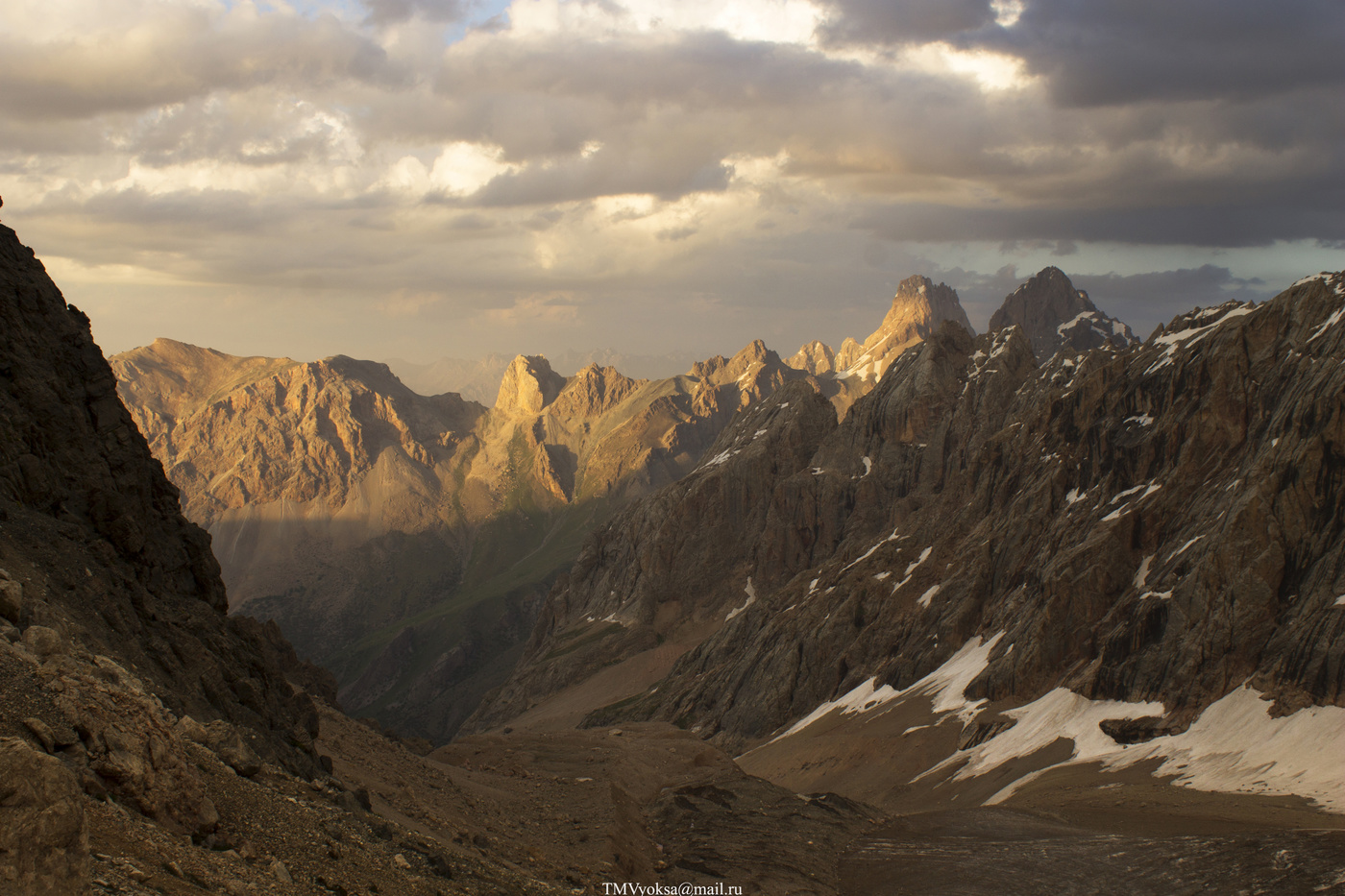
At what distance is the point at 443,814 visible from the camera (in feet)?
148

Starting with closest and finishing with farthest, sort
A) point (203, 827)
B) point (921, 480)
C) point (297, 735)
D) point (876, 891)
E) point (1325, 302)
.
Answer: point (203, 827) → point (297, 735) → point (876, 891) → point (1325, 302) → point (921, 480)

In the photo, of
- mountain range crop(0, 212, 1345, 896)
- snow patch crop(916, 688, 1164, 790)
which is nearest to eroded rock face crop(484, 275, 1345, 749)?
mountain range crop(0, 212, 1345, 896)

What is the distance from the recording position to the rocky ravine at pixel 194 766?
70.3 feet

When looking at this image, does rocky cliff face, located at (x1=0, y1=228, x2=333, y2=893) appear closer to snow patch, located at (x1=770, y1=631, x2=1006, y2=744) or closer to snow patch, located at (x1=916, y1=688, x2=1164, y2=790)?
snow patch, located at (x1=916, y1=688, x2=1164, y2=790)

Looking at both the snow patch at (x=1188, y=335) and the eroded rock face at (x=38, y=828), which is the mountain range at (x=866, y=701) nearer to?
the eroded rock face at (x=38, y=828)

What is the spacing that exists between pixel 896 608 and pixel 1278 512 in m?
60.2

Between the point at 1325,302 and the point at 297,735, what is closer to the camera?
the point at 297,735

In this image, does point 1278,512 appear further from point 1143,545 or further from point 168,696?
point 168,696

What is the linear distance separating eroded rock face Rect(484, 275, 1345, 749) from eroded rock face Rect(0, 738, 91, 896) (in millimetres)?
75515

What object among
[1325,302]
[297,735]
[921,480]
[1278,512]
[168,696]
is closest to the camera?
[168,696]

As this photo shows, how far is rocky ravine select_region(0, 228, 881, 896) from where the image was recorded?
2142 cm

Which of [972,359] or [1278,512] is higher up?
[972,359]

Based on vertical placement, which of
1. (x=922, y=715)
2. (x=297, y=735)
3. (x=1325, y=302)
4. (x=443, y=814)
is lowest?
(x=922, y=715)

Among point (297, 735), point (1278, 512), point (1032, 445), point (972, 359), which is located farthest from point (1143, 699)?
point (972, 359)
